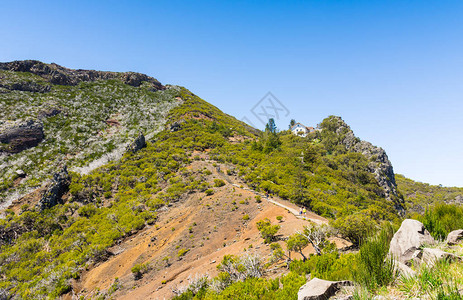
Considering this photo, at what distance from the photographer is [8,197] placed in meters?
37.8

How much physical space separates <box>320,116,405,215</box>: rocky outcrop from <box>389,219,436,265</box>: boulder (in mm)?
49847

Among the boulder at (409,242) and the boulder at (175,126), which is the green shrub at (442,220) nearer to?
the boulder at (409,242)

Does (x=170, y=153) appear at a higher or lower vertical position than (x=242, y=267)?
higher

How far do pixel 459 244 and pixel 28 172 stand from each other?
2453 inches

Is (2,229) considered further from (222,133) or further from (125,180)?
(222,133)

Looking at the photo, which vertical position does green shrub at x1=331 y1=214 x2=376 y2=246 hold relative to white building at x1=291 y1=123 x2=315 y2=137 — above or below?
below

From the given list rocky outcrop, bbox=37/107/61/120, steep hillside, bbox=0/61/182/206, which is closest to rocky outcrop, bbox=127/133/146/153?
steep hillside, bbox=0/61/182/206

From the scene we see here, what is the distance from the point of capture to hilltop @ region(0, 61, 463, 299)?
18.2 metres

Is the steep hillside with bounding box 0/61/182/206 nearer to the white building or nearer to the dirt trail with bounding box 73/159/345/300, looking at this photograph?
the dirt trail with bounding box 73/159/345/300

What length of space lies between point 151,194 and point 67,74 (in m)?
70.1

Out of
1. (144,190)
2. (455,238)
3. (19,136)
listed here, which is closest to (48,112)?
(19,136)

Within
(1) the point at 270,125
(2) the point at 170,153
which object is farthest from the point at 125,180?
(1) the point at 270,125

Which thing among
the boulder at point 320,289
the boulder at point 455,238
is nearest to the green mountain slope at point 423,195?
the boulder at point 455,238

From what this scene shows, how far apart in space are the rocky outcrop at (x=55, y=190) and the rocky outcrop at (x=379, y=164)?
220 feet
